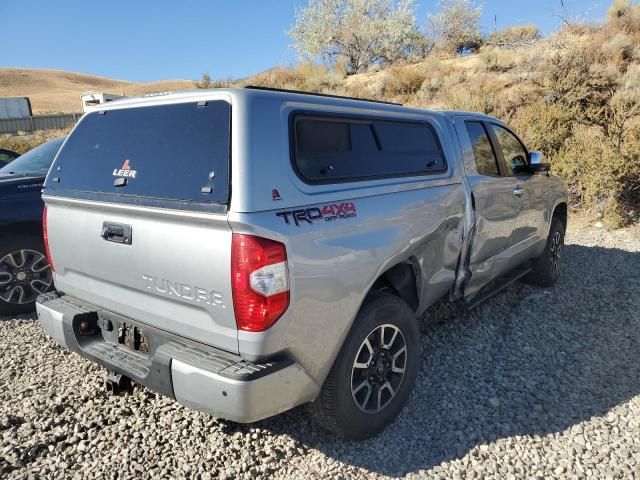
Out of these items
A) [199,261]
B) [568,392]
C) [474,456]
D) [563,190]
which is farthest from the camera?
[563,190]

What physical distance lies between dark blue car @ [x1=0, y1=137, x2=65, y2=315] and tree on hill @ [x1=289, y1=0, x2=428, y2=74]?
64.2 ft

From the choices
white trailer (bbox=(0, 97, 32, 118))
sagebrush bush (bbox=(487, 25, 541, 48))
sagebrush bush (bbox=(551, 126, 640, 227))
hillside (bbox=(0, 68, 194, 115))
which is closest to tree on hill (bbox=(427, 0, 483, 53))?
sagebrush bush (bbox=(487, 25, 541, 48))

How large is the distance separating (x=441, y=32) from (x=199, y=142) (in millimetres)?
21887

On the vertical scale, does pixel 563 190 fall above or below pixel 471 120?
below

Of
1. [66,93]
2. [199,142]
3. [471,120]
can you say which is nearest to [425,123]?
[471,120]

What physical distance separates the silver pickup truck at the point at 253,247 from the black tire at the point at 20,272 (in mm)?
1829

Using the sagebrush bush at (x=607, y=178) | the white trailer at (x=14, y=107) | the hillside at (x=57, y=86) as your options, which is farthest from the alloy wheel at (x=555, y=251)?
the hillside at (x=57, y=86)

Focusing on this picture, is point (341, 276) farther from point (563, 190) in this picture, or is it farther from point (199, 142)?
point (563, 190)

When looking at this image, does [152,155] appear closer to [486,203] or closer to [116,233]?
[116,233]

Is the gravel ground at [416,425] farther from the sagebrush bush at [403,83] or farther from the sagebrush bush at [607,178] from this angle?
the sagebrush bush at [403,83]

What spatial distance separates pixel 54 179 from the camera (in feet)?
9.70

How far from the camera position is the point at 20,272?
177 inches

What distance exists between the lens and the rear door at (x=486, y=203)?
367cm

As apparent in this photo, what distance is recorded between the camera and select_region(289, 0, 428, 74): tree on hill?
21.7 m
